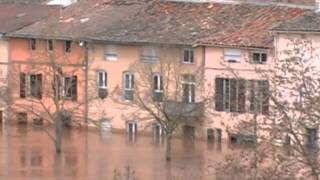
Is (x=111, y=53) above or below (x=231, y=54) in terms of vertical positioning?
above

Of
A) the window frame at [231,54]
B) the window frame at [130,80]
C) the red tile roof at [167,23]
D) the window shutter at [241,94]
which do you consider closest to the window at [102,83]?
the window frame at [130,80]

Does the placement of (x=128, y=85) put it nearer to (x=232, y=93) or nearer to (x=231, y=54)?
(x=231, y=54)

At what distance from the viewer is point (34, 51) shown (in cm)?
4831

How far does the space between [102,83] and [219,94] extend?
533cm

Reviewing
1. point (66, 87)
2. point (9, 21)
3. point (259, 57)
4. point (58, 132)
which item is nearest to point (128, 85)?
point (66, 87)

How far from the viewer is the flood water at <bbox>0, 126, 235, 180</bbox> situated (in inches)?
1396

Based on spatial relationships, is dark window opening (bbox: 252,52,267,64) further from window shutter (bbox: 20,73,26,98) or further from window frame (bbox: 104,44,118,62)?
window shutter (bbox: 20,73,26,98)

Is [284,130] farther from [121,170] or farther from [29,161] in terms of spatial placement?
[29,161]

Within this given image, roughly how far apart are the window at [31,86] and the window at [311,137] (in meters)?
30.0

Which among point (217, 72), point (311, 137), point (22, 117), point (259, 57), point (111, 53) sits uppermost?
point (111, 53)

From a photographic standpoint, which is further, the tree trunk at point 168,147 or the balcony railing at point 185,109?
the balcony railing at point 185,109

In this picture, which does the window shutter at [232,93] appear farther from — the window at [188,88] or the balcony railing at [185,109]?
the window at [188,88]

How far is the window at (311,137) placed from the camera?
17.8 m

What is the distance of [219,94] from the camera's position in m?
42.9
